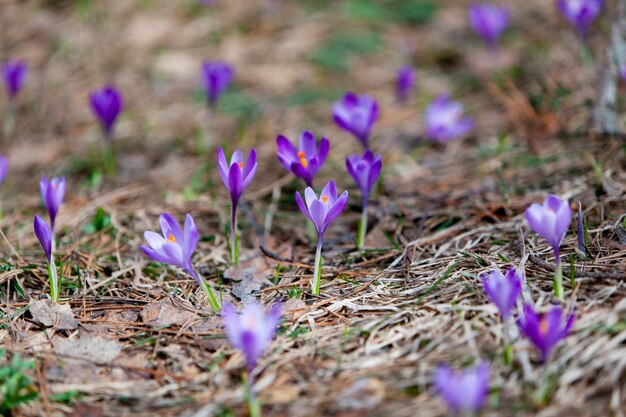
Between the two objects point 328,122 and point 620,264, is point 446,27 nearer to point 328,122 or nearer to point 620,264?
point 328,122

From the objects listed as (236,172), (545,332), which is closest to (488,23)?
(236,172)

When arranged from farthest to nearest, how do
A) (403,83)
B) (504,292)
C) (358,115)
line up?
(403,83), (358,115), (504,292)

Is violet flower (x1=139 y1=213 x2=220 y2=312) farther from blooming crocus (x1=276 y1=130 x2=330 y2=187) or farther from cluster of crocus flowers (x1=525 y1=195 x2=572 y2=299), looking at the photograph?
cluster of crocus flowers (x1=525 y1=195 x2=572 y2=299)

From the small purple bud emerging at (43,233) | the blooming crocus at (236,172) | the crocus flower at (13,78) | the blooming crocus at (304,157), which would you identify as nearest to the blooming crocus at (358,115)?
the blooming crocus at (304,157)

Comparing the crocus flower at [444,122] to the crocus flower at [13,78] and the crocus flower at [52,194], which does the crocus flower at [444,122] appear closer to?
the crocus flower at [52,194]

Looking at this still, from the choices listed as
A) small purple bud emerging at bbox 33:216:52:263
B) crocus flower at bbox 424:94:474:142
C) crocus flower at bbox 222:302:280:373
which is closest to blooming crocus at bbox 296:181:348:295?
crocus flower at bbox 222:302:280:373

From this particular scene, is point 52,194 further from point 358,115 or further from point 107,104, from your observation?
point 358,115
